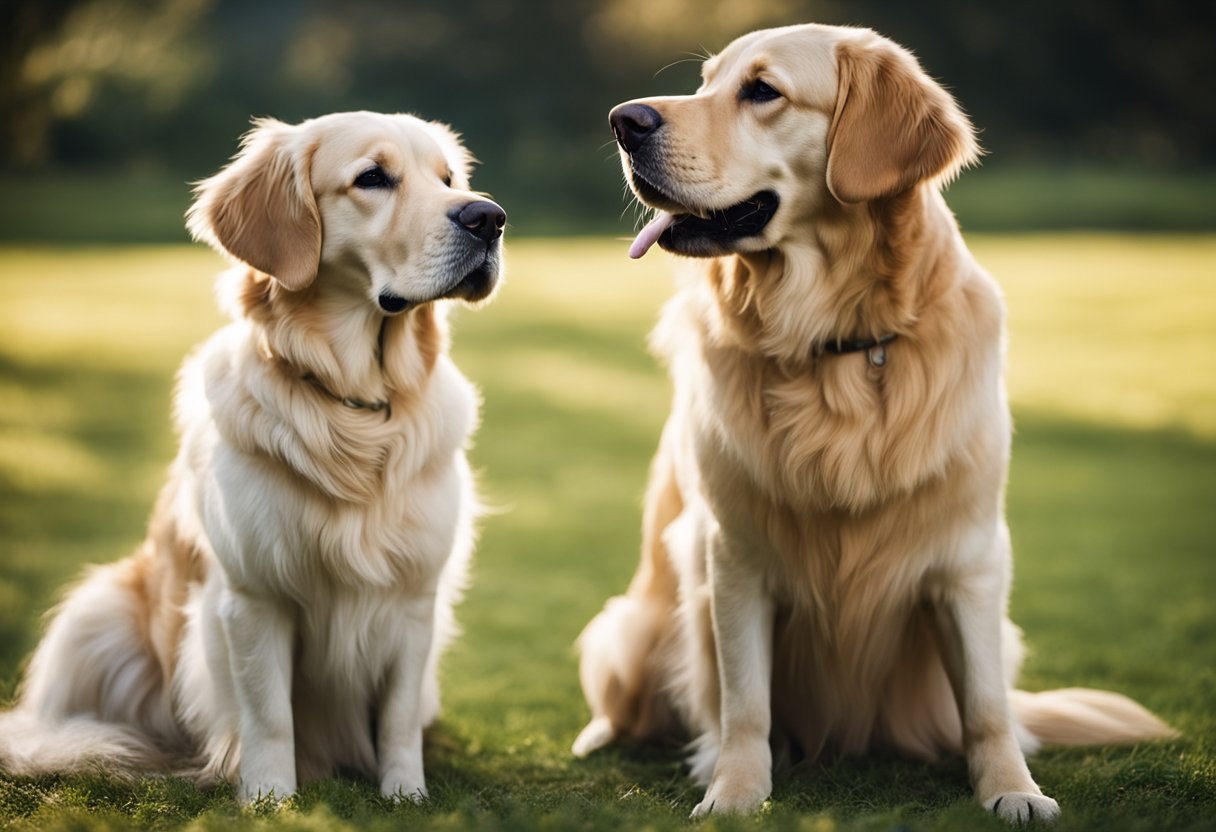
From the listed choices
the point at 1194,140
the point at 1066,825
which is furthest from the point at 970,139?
the point at 1194,140

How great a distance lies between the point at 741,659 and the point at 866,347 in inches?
33.5

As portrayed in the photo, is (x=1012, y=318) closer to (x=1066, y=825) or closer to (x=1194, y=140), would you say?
(x=1194, y=140)

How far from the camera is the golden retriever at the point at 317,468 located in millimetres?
2914

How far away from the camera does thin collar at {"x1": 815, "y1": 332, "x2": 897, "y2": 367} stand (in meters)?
2.81

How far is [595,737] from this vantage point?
143 inches

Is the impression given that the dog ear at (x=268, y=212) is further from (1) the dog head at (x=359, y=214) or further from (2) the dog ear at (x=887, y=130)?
(2) the dog ear at (x=887, y=130)

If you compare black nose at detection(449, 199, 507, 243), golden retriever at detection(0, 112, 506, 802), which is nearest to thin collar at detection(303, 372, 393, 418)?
golden retriever at detection(0, 112, 506, 802)

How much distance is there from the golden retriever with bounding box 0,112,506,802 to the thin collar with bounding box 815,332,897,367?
2.99ft

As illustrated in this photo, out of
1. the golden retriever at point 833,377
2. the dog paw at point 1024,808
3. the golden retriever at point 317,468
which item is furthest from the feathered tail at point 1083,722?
the golden retriever at point 317,468

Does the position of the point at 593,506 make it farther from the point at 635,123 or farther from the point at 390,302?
the point at 635,123

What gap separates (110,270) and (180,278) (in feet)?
3.93

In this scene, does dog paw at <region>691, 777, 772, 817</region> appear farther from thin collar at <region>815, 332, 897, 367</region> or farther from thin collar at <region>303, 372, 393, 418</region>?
thin collar at <region>303, 372, 393, 418</region>

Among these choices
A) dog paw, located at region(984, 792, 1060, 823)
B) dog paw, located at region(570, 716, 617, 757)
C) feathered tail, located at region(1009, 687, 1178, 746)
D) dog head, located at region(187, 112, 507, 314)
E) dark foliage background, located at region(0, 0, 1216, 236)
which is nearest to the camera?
dog paw, located at region(984, 792, 1060, 823)

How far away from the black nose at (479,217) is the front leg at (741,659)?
3.23 feet
